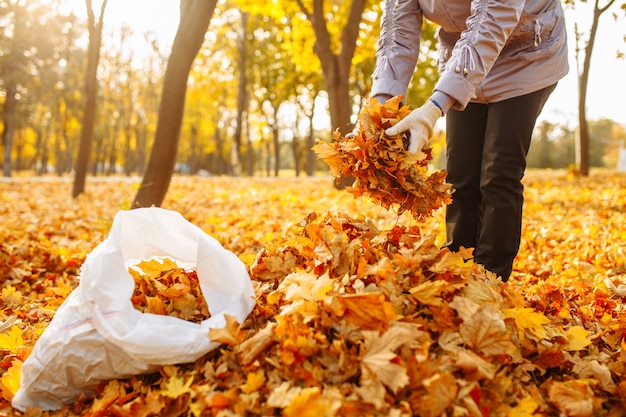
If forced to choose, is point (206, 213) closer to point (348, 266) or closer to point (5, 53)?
point (348, 266)

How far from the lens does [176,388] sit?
1.46 meters

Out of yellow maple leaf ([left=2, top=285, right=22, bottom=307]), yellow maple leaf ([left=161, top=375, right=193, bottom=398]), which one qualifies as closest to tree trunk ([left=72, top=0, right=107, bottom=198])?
yellow maple leaf ([left=2, top=285, right=22, bottom=307])

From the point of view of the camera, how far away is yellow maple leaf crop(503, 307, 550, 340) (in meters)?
1.74

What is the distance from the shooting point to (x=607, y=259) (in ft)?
10.6

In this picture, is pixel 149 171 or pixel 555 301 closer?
pixel 555 301

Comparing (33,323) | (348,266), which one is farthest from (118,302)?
(33,323)

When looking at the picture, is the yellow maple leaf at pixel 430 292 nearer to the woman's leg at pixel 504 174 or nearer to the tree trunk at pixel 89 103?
the woman's leg at pixel 504 174

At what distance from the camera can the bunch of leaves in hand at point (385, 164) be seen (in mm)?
1959

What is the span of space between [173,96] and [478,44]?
3.64 metres

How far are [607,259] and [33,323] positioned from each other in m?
3.53

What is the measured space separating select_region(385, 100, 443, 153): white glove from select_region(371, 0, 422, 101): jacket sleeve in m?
0.44

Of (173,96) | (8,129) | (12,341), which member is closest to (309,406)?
(12,341)

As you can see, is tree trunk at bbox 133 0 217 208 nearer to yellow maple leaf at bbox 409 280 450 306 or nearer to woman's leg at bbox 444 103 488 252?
woman's leg at bbox 444 103 488 252

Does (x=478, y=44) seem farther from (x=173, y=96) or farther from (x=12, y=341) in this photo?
(x=173, y=96)
